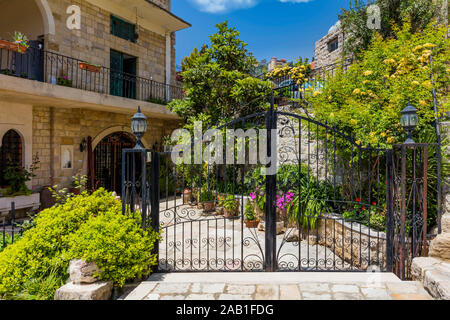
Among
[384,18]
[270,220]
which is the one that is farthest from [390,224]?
[384,18]

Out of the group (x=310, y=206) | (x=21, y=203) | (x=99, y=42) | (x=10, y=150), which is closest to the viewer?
(x=310, y=206)

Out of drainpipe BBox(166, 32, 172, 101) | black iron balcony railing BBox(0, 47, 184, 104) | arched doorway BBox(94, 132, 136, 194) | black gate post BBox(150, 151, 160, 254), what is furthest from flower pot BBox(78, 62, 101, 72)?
black gate post BBox(150, 151, 160, 254)

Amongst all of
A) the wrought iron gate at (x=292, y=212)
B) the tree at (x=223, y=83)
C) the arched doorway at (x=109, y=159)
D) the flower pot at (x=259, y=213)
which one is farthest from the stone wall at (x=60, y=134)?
the flower pot at (x=259, y=213)

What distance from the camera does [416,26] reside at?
8.18 meters

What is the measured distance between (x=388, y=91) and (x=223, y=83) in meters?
5.40

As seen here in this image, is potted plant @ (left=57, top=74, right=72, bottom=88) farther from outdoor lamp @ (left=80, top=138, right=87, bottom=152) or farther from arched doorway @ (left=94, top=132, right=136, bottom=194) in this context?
arched doorway @ (left=94, top=132, right=136, bottom=194)

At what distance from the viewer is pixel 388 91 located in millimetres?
5055

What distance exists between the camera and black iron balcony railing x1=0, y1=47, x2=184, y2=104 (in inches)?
312

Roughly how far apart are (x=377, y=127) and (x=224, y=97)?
5471mm

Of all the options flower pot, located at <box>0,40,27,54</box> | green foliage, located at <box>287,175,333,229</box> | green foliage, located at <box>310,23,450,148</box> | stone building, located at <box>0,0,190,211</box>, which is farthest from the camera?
stone building, located at <box>0,0,190,211</box>

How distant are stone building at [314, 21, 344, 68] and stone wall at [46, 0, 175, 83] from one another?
24.6ft

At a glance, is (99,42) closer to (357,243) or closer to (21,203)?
(21,203)

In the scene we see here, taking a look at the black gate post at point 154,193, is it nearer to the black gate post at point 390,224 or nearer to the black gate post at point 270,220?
the black gate post at point 270,220

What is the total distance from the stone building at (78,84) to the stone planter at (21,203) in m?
0.46
